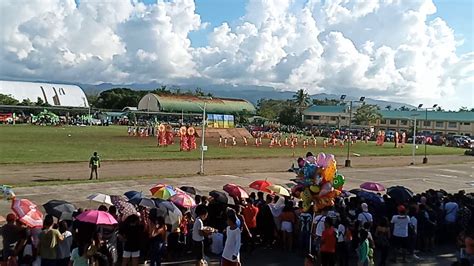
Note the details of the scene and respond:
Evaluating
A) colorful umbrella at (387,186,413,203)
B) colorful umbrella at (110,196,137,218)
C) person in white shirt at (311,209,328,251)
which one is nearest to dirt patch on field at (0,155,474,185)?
colorful umbrella at (110,196,137,218)

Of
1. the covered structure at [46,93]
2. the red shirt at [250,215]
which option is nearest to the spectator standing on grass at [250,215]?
the red shirt at [250,215]

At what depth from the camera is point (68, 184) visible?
24.0 meters

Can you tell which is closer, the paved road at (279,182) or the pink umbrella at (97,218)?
the pink umbrella at (97,218)

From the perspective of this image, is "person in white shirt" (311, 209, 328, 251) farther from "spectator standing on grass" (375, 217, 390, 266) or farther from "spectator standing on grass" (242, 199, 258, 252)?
"spectator standing on grass" (242, 199, 258, 252)

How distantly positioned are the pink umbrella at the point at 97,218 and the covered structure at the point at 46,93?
136135 millimetres

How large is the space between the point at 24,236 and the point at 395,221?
8669 millimetres

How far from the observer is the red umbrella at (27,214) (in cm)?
1033

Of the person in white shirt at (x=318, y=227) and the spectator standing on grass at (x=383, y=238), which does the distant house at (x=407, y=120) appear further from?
the person in white shirt at (x=318, y=227)

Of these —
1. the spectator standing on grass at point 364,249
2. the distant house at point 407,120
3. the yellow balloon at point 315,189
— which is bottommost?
the spectator standing on grass at point 364,249

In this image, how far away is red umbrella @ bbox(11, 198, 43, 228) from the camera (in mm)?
10328

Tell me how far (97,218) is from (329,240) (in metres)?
4.75

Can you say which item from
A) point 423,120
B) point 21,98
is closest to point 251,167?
point 423,120

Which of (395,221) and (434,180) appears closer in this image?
(395,221)

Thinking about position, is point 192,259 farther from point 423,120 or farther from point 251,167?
point 423,120
